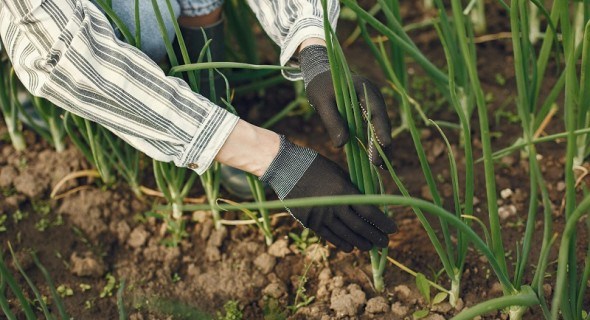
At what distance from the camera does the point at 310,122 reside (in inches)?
81.4

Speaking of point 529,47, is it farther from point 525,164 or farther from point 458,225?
point 458,225

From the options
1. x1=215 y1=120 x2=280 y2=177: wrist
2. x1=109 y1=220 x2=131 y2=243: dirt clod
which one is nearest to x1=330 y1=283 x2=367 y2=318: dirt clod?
x1=215 y1=120 x2=280 y2=177: wrist

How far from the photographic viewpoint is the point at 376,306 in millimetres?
1497

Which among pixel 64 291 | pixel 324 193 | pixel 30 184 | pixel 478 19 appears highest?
pixel 478 19

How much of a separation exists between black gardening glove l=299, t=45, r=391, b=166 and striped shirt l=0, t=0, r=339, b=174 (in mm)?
188

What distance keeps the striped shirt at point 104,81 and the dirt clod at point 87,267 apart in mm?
398

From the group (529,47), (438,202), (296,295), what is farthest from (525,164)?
(296,295)

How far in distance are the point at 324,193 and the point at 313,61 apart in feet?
0.95

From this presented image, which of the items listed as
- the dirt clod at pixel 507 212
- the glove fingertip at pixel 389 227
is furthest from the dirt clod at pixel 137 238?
the dirt clod at pixel 507 212

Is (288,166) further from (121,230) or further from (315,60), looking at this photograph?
(121,230)

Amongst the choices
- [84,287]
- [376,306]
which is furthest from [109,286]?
[376,306]

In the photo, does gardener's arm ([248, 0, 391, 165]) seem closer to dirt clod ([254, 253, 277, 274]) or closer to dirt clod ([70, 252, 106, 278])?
dirt clod ([254, 253, 277, 274])

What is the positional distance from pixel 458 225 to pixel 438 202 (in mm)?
225

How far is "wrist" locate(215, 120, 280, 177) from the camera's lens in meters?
1.42
